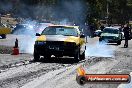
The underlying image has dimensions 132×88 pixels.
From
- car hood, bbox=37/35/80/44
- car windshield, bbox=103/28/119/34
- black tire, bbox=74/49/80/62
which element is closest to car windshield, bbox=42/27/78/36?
car hood, bbox=37/35/80/44

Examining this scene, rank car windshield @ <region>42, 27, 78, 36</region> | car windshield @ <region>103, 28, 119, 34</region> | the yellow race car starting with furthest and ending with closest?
car windshield @ <region>103, 28, 119, 34</region>, car windshield @ <region>42, 27, 78, 36</region>, the yellow race car

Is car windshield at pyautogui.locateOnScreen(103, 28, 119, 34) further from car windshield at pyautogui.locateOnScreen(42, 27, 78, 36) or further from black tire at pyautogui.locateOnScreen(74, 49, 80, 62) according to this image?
black tire at pyautogui.locateOnScreen(74, 49, 80, 62)

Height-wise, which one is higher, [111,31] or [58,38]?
[58,38]

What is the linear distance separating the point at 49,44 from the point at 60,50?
1.65 feet

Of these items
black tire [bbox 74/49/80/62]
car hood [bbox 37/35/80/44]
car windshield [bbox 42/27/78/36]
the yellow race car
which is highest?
car windshield [bbox 42/27/78/36]

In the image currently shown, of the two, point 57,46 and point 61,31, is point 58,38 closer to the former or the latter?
point 57,46

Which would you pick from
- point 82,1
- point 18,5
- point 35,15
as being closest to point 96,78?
point 82,1

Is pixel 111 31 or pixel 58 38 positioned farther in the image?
pixel 111 31

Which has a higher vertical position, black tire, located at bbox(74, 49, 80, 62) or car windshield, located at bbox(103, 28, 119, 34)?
car windshield, located at bbox(103, 28, 119, 34)

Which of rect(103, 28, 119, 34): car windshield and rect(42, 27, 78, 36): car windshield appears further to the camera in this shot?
rect(103, 28, 119, 34): car windshield

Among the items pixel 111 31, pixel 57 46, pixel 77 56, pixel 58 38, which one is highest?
pixel 58 38

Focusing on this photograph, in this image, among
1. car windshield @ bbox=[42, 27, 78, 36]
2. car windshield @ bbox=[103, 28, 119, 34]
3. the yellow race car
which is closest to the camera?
the yellow race car

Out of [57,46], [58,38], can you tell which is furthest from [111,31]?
[57,46]

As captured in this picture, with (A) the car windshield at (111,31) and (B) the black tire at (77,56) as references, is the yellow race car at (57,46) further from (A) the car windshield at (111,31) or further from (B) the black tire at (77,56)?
(A) the car windshield at (111,31)
